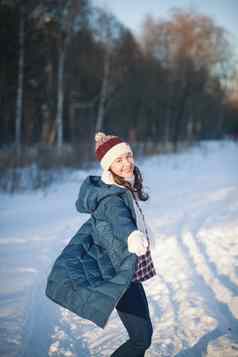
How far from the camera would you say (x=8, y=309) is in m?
3.08

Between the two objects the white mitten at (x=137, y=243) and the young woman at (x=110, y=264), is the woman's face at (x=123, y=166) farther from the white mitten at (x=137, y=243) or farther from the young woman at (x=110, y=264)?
the white mitten at (x=137, y=243)

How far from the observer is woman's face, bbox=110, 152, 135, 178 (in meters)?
2.20

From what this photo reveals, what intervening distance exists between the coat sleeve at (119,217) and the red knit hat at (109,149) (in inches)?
11.9

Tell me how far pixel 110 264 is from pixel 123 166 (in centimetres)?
64

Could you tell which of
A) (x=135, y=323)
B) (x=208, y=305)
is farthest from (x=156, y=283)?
(x=135, y=323)

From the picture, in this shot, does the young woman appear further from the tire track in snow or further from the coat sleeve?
the tire track in snow

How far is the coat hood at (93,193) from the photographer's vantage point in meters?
2.04

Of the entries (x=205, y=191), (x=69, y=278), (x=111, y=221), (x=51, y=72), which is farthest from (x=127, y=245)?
(x=51, y=72)

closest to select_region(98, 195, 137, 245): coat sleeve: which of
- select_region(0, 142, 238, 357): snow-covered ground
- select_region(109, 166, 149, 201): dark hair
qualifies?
select_region(109, 166, 149, 201): dark hair

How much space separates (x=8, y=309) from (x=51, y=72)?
17414 millimetres

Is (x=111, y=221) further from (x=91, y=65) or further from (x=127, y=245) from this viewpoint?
(x=91, y=65)

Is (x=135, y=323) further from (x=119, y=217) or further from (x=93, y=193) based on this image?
(x=93, y=193)

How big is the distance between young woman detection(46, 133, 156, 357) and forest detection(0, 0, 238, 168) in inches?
292

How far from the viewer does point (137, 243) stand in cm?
186
